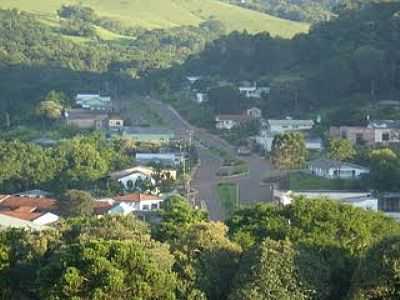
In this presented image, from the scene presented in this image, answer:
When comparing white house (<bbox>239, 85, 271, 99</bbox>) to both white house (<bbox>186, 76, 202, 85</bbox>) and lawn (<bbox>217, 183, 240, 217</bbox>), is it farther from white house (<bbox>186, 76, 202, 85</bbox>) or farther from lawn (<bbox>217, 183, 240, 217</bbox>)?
lawn (<bbox>217, 183, 240, 217</bbox>)

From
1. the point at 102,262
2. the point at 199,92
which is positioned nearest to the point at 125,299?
the point at 102,262

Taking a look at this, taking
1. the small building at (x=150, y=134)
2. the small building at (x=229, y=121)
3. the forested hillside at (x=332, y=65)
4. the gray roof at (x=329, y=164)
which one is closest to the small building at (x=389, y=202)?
the gray roof at (x=329, y=164)

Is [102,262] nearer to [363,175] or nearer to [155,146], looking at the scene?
[363,175]

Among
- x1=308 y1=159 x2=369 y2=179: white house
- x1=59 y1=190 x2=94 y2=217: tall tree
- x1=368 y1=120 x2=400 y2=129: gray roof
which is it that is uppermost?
x1=368 y1=120 x2=400 y2=129: gray roof

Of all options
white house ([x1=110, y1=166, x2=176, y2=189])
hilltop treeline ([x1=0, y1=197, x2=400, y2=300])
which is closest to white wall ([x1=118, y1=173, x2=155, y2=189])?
white house ([x1=110, y1=166, x2=176, y2=189])

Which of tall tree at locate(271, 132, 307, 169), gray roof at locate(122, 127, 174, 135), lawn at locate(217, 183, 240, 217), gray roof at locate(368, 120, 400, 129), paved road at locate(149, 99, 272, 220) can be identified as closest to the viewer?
lawn at locate(217, 183, 240, 217)

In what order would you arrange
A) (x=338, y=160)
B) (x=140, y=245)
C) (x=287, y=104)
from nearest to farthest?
1. (x=140, y=245)
2. (x=338, y=160)
3. (x=287, y=104)

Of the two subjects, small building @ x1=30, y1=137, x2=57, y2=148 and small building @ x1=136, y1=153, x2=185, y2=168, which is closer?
small building @ x1=136, y1=153, x2=185, y2=168

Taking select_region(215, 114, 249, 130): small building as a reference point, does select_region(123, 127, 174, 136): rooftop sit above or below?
below
